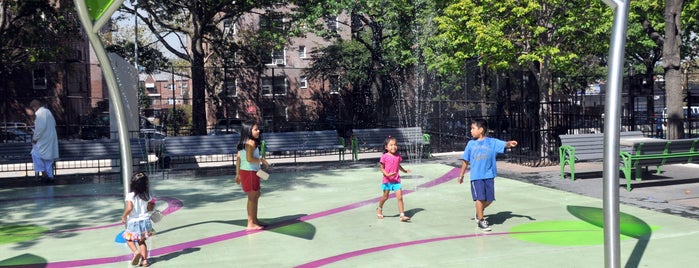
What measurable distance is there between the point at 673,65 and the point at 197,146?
43.2ft

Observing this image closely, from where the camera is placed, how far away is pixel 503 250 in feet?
25.1

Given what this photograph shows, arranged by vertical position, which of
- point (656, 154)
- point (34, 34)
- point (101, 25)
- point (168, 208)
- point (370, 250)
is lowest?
point (370, 250)

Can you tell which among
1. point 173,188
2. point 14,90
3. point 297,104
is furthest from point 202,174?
→ point 14,90

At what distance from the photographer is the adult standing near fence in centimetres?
1411

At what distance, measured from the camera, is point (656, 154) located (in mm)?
12562

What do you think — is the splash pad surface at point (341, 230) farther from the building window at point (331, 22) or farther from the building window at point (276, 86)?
the building window at point (276, 86)

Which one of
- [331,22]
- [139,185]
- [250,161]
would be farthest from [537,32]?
[331,22]

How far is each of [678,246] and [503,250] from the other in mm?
2114

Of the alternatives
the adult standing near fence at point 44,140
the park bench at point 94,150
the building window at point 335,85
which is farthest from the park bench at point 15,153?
the building window at point 335,85

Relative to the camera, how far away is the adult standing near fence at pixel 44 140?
1411 centimetres

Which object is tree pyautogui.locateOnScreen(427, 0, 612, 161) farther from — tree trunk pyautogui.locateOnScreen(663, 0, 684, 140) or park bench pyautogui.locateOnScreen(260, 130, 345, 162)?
park bench pyautogui.locateOnScreen(260, 130, 345, 162)

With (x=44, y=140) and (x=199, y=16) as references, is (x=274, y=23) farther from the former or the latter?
(x=44, y=140)

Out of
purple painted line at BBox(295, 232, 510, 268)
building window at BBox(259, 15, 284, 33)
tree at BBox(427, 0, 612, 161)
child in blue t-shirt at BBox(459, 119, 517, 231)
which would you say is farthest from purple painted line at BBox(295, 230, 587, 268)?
building window at BBox(259, 15, 284, 33)

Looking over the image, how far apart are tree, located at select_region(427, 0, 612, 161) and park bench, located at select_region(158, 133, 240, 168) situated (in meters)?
7.24
